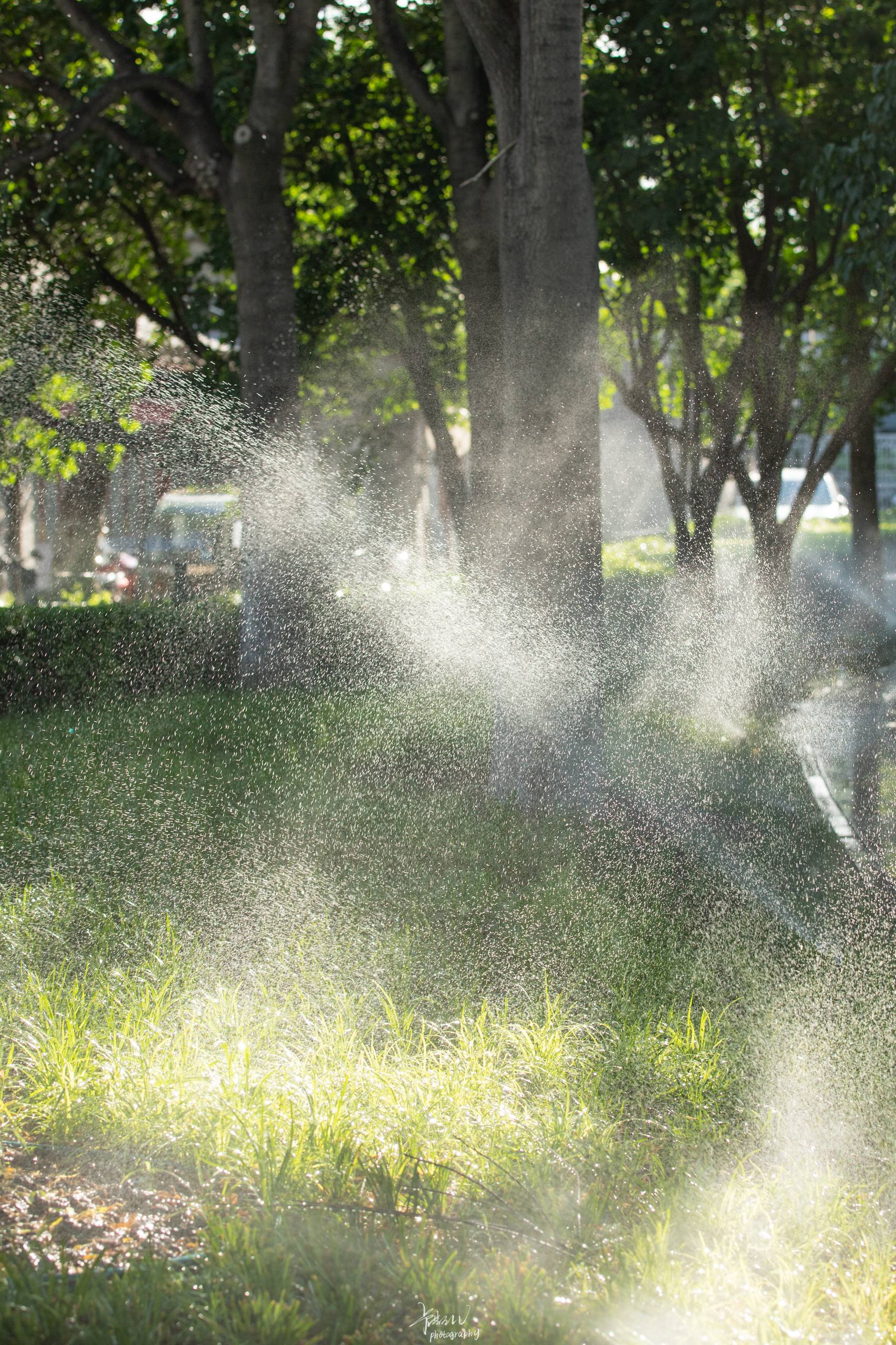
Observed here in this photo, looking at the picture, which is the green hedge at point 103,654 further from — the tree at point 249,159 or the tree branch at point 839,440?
the tree branch at point 839,440

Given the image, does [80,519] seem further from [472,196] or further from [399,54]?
[472,196]

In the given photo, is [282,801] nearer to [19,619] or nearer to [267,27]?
[19,619]

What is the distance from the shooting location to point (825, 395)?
12.2 metres

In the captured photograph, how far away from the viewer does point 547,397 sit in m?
5.56

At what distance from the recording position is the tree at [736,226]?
909 centimetres

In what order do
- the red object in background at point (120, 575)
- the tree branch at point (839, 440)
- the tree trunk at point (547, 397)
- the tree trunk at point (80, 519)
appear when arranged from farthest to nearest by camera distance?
1. the tree trunk at point (80, 519)
2. the red object in background at point (120, 575)
3. the tree branch at point (839, 440)
4. the tree trunk at point (547, 397)

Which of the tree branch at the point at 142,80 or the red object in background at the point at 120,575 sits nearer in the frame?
the tree branch at the point at 142,80

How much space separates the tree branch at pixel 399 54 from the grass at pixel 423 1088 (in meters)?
4.98

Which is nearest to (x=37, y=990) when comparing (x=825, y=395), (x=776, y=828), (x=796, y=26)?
(x=776, y=828)

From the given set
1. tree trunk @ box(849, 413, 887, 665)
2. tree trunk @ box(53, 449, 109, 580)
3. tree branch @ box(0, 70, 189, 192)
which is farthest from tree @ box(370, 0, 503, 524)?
tree trunk @ box(53, 449, 109, 580)

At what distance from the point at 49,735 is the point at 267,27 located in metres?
5.38

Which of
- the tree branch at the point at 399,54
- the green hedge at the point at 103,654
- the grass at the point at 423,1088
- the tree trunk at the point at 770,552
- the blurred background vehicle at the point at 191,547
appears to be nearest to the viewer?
the grass at the point at 423,1088

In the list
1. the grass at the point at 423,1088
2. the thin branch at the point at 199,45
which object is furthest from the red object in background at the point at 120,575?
the grass at the point at 423,1088

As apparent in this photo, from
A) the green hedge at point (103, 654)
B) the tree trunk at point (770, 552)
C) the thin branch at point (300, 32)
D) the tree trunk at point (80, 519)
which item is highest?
the thin branch at point (300, 32)
